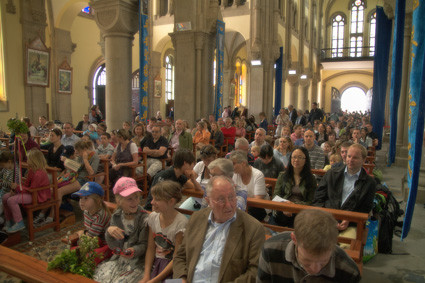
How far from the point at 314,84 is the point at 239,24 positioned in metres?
15.5

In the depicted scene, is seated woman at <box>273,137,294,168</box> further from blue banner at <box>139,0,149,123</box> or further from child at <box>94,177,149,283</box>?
blue banner at <box>139,0,149,123</box>

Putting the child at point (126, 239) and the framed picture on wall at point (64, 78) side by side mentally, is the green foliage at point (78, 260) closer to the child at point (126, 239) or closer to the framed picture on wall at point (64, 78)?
the child at point (126, 239)

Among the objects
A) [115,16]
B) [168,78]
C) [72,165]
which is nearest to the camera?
[72,165]

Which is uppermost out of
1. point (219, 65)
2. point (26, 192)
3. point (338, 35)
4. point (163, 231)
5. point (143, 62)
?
point (338, 35)

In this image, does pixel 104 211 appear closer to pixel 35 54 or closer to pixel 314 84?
pixel 35 54

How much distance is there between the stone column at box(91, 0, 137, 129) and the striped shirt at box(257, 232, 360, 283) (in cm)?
733

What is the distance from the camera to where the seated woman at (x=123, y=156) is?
20.4ft

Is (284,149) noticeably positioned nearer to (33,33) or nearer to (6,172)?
(6,172)

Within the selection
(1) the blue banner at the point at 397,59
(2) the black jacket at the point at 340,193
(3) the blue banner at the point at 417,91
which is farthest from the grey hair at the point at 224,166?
(1) the blue banner at the point at 397,59

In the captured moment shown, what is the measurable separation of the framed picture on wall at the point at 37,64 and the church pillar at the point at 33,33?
0.16m

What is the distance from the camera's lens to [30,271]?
2006 millimetres

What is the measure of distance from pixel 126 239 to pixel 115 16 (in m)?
6.80

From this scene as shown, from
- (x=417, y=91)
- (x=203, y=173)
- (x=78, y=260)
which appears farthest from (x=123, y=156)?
(x=417, y=91)

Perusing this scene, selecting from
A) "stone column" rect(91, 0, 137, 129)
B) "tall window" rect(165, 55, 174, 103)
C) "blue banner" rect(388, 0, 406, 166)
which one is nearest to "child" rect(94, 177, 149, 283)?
"blue banner" rect(388, 0, 406, 166)
